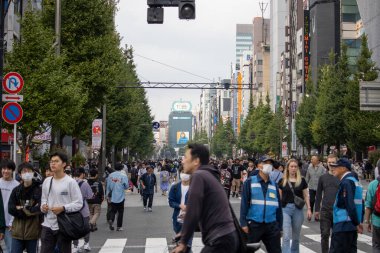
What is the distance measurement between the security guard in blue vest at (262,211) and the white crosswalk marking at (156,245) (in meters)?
4.68

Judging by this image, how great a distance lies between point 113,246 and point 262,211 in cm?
613

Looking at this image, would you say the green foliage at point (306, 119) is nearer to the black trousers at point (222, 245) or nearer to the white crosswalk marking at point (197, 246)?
the white crosswalk marking at point (197, 246)

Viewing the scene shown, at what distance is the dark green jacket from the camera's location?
928cm

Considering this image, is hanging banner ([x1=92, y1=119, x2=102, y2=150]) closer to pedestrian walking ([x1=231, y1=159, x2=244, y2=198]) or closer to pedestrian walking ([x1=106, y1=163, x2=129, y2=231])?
pedestrian walking ([x1=231, y1=159, x2=244, y2=198])

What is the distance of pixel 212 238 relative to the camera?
6191 millimetres

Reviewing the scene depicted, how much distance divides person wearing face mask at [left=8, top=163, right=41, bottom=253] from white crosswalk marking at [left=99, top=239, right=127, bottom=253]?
4582 mm

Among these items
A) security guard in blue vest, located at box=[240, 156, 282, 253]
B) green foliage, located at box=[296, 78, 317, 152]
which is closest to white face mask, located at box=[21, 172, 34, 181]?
security guard in blue vest, located at box=[240, 156, 282, 253]

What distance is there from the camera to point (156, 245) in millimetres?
14703

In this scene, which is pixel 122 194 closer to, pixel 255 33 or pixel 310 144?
pixel 310 144

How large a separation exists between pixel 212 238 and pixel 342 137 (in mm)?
53289

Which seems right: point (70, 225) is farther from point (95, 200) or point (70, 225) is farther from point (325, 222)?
point (95, 200)

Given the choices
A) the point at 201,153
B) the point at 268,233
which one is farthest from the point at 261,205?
the point at 201,153

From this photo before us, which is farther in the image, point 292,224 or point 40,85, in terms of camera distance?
point 40,85

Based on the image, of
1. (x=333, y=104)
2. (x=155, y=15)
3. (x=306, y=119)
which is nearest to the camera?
(x=155, y=15)
